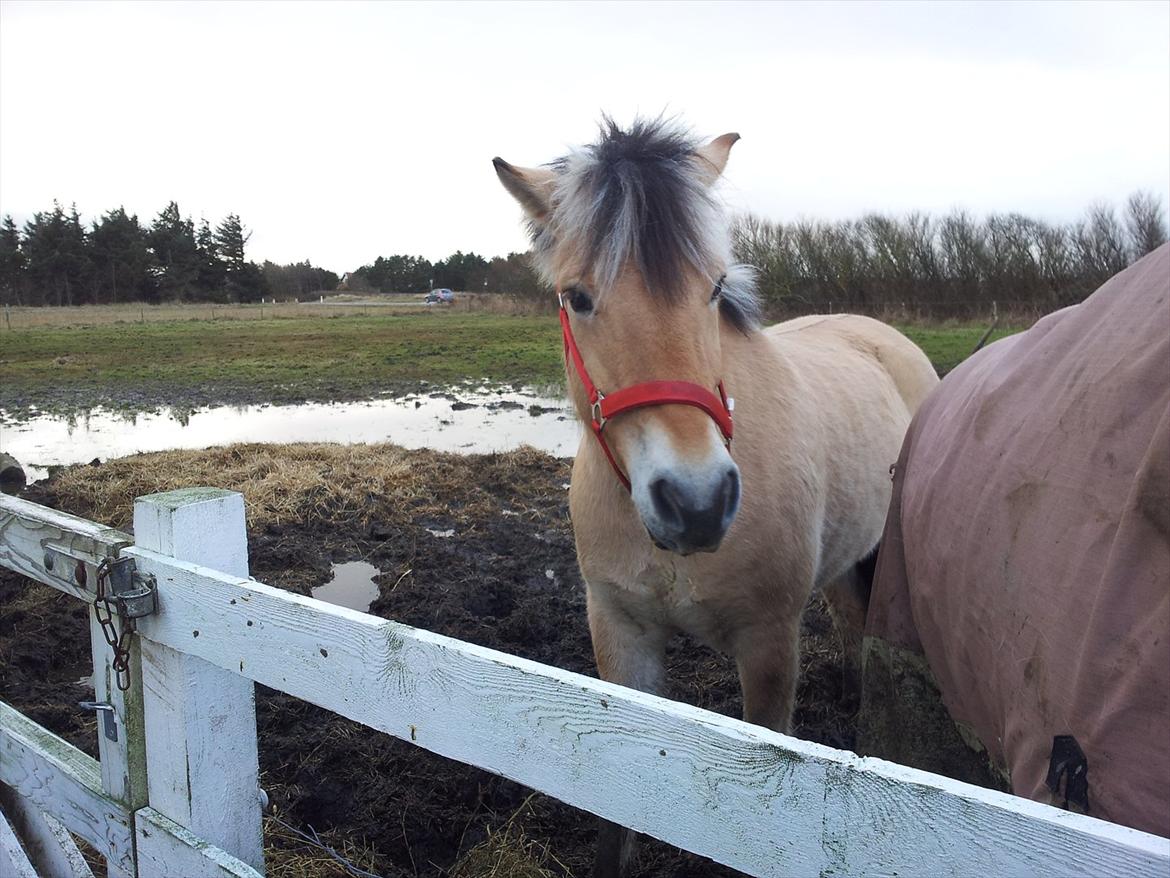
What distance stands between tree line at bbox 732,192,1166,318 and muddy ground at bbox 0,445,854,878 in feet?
60.0

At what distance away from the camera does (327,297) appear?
77688 mm

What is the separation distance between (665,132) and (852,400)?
178 centimetres

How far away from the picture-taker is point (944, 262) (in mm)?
26688

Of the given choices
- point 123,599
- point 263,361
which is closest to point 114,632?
point 123,599

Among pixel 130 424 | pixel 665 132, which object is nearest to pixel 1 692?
pixel 665 132

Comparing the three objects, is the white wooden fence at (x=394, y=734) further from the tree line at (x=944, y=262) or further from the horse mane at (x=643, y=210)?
the tree line at (x=944, y=262)

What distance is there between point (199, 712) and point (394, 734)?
568 millimetres

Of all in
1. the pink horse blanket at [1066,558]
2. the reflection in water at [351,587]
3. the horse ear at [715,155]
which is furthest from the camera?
the reflection in water at [351,587]

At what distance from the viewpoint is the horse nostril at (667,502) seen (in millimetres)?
1775

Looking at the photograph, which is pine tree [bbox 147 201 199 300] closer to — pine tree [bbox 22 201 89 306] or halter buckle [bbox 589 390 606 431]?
pine tree [bbox 22 201 89 306]

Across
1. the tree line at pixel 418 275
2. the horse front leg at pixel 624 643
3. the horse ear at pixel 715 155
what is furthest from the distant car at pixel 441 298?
the horse front leg at pixel 624 643

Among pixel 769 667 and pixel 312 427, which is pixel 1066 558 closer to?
pixel 769 667

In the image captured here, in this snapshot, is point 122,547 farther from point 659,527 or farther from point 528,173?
point 528,173

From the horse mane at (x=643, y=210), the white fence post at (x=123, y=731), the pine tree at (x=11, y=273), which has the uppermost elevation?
the pine tree at (x=11, y=273)
